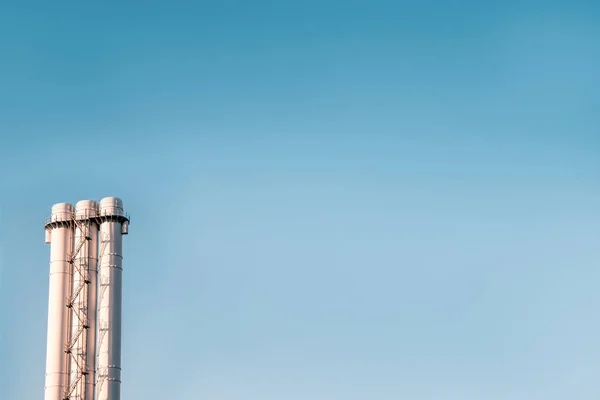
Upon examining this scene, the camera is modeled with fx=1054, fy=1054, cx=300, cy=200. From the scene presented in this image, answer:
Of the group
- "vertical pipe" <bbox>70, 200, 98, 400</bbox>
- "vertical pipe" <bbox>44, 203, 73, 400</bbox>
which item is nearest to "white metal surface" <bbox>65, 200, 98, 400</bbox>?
"vertical pipe" <bbox>70, 200, 98, 400</bbox>

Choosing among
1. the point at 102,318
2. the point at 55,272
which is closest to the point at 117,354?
the point at 102,318

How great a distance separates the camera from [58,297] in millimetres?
126250

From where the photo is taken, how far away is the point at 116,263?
127500mm

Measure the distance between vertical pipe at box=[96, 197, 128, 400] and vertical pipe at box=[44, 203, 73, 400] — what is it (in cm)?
406

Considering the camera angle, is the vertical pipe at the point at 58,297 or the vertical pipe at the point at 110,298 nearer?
the vertical pipe at the point at 110,298

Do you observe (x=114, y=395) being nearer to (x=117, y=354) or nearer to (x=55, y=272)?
(x=117, y=354)

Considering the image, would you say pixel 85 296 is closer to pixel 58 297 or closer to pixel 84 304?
pixel 84 304

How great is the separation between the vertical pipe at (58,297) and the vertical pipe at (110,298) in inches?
160

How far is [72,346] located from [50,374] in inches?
160

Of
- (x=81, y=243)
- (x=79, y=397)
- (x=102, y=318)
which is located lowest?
(x=79, y=397)

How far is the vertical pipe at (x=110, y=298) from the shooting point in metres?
122

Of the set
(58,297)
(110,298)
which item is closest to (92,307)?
(110,298)

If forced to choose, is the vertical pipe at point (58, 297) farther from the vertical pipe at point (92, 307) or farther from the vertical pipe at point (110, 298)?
the vertical pipe at point (110, 298)

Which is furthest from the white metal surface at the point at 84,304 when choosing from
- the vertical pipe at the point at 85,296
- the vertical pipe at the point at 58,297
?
the vertical pipe at the point at 58,297
